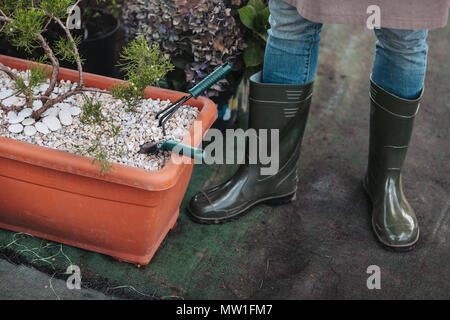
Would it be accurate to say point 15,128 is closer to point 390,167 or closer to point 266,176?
point 266,176

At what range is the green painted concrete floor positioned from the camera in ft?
5.20

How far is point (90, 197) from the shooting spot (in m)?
1.44

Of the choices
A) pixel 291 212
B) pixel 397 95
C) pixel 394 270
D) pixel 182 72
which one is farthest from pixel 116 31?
pixel 394 270

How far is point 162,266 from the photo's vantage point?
5.36 feet

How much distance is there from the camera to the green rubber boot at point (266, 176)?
165cm

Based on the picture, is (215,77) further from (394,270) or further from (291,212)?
(394,270)

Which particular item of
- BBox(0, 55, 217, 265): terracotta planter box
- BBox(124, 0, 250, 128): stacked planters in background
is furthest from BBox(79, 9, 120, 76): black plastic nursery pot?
BBox(0, 55, 217, 265): terracotta planter box

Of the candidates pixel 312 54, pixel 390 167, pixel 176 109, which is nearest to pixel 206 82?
pixel 176 109

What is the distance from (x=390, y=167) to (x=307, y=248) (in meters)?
0.41

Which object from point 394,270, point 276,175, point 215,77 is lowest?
point 394,270

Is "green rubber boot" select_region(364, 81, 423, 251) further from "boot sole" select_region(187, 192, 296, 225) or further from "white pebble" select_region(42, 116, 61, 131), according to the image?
"white pebble" select_region(42, 116, 61, 131)

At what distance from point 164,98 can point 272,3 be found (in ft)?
1.52

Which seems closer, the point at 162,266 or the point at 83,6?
the point at 162,266

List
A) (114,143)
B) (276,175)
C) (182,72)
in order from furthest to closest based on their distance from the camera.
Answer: (182,72)
(276,175)
(114,143)
